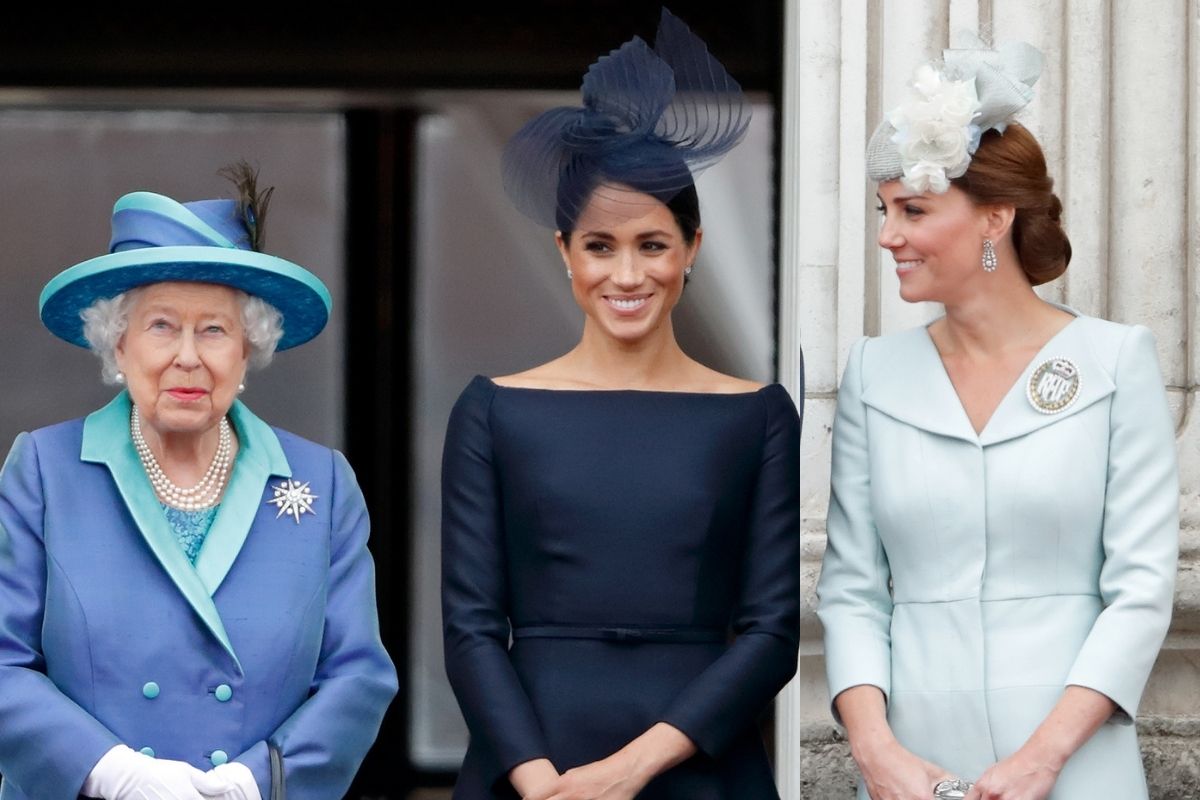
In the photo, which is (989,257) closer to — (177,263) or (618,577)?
(618,577)

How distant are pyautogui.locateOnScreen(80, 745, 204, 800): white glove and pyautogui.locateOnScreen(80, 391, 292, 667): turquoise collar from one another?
0.70 ft

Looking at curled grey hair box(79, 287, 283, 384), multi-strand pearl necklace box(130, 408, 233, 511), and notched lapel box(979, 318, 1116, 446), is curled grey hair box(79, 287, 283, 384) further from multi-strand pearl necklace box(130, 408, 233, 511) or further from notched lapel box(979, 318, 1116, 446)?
notched lapel box(979, 318, 1116, 446)

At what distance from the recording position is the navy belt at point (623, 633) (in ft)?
10.8

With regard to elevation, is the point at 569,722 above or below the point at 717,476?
below

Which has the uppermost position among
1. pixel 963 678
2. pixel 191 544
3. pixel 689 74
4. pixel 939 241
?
pixel 689 74

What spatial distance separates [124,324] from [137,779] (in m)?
0.72

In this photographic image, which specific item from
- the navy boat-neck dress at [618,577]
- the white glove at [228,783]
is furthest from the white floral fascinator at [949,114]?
the white glove at [228,783]

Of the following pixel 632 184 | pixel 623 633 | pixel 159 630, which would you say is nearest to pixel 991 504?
pixel 623 633

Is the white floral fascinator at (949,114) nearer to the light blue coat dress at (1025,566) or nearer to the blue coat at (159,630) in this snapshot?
the light blue coat dress at (1025,566)

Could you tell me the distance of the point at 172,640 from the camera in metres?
3.17

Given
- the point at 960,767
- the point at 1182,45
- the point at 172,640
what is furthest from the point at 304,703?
the point at 1182,45

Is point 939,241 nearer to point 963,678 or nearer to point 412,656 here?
point 963,678

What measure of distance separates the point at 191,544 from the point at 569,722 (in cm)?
67

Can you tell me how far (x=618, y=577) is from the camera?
10.9ft
